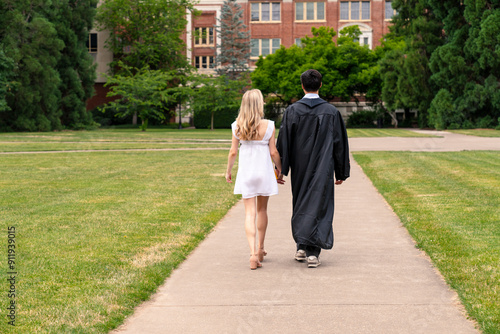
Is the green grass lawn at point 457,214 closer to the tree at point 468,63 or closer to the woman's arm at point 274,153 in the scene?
the woman's arm at point 274,153

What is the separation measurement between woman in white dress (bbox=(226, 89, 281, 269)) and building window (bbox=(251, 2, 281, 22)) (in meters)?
69.4

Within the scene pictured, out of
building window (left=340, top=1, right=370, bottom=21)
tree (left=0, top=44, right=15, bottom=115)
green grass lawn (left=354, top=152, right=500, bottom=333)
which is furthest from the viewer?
building window (left=340, top=1, right=370, bottom=21)

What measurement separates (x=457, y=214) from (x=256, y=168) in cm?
424

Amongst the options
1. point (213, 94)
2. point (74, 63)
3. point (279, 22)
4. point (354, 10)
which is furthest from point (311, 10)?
point (74, 63)

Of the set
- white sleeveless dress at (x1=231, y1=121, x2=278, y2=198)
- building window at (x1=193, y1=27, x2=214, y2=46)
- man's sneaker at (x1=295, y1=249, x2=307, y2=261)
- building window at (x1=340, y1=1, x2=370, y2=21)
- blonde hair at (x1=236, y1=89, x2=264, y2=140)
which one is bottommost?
man's sneaker at (x1=295, y1=249, x2=307, y2=261)

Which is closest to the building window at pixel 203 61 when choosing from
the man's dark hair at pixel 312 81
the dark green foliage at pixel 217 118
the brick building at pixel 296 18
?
the brick building at pixel 296 18

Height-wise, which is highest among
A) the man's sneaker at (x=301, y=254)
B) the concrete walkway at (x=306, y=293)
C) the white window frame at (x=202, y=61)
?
the white window frame at (x=202, y=61)

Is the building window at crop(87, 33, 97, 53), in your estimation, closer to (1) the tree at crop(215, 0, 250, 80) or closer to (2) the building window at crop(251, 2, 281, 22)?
(1) the tree at crop(215, 0, 250, 80)

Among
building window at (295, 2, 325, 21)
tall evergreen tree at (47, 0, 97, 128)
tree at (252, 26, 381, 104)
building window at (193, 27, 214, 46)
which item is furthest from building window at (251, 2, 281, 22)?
tall evergreen tree at (47, 0, 97, 128)

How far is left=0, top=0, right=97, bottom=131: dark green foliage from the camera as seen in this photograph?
1917 inches

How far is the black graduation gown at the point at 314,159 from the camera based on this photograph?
21.5 ft

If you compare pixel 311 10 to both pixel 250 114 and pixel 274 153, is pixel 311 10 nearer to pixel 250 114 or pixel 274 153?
pixel 274 153

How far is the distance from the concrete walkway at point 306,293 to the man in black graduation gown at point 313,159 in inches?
13.9

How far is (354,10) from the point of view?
72500 millimetres
